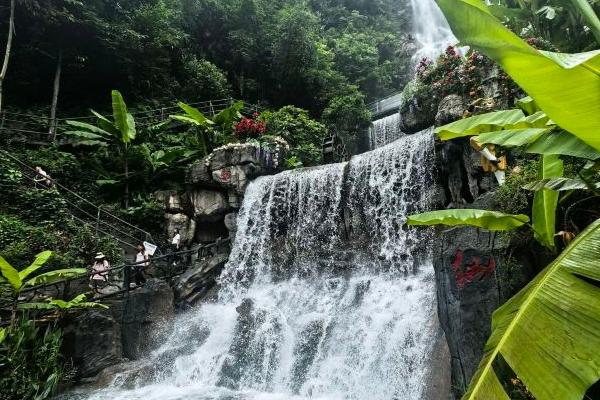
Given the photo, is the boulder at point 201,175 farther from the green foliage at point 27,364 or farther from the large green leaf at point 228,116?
the green foliage at point 27,364

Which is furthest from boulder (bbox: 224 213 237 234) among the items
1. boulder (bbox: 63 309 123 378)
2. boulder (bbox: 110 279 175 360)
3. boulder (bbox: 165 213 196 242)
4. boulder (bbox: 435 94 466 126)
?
boulder (bbox: 435 94 466 126)

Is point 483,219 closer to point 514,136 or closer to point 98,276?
point 514,136

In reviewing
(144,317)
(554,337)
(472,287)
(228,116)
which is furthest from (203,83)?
(554,337)

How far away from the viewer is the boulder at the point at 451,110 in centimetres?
837

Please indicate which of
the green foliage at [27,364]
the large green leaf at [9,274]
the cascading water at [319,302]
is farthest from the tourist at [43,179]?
the green foliage at [27,364]

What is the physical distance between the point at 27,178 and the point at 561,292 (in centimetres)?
1414

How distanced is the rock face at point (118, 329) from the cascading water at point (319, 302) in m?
0.48

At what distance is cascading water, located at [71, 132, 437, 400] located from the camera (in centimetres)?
582

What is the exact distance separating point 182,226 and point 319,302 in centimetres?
683

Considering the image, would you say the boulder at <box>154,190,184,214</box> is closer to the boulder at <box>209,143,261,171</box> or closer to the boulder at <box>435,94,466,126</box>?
the boulder at <box>209,143,261,171</box>

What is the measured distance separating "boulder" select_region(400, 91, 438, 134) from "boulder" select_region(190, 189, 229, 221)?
627 centimetres

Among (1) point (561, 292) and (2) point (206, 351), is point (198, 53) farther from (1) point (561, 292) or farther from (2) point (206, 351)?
(1) point (561, 292)

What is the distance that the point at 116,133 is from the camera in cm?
1461

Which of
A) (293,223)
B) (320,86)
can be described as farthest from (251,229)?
(320,86)
